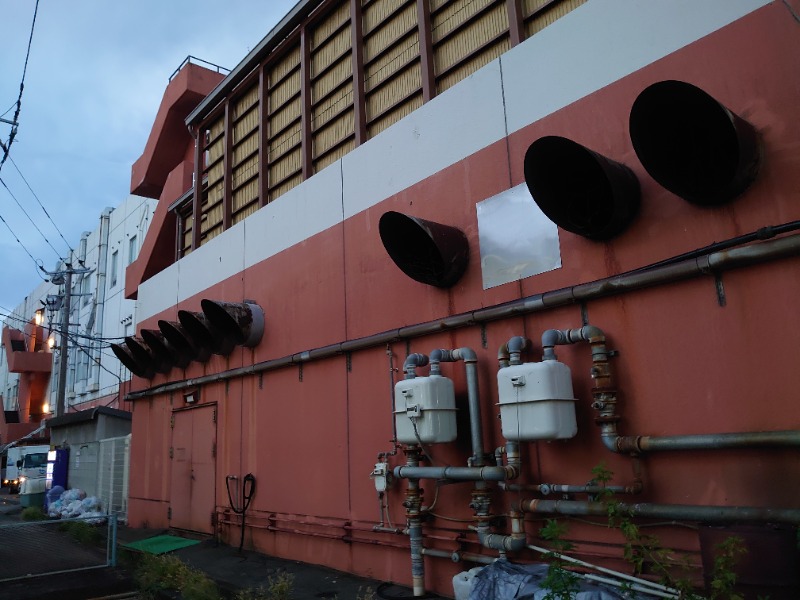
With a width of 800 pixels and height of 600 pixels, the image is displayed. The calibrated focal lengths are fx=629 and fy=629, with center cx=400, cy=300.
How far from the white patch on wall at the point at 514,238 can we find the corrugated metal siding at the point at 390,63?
2.40m

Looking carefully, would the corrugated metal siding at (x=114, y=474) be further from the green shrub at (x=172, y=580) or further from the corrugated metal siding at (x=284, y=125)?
the corrugated metal siding at (x=284, y=125)

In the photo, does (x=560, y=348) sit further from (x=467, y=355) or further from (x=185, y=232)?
(x=185, y=232)

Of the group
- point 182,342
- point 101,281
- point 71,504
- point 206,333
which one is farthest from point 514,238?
point 101,281

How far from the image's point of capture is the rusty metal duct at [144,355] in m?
13.2

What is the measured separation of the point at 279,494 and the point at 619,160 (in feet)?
21.9

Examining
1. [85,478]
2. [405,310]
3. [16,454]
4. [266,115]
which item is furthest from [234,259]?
[16,454]

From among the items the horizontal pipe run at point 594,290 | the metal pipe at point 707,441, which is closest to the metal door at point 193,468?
the horizontal pipe run at point 594,290

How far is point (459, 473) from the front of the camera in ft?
20.1

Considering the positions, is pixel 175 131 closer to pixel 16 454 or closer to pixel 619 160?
pixel 619 160

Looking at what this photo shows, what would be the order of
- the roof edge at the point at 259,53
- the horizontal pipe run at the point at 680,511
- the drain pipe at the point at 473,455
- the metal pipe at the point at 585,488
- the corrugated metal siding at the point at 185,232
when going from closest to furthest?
1. the horizontal pipe run at the point at 680,511
2. the metal pipe at the point at 585,488
3. the drain pipe at the point at 473,455
4. the roof edge at the point at 259,53
5. the corrugated metal siding at the point at 185,232

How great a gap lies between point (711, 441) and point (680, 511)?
0.58 meters

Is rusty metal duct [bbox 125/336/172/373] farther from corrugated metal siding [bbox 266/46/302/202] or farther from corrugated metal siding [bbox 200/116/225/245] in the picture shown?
corrugated metal siding [bbox 266/46/302/202]

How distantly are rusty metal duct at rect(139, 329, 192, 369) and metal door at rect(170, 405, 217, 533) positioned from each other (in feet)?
3.24

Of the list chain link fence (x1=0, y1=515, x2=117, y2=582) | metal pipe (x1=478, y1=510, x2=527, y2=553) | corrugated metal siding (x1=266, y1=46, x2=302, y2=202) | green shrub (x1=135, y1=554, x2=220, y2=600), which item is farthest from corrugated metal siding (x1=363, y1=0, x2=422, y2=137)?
chain link fence (x1=0, y1=515, x2=117, y2=582)
